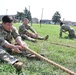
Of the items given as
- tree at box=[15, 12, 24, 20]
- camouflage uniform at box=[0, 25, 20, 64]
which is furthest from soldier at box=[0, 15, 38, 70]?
tree at box=[15, 12, 24, 20]

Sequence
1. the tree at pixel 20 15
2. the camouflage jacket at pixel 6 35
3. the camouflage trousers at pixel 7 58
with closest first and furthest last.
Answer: the camouflage trousers at pixel 7 58 → the camouflage jacket at pixel 6 35 → the tree at pixel 20 15

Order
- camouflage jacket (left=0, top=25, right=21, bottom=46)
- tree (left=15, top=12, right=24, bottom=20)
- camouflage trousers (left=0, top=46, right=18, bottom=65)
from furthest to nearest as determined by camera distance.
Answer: tree (left=15, top=12, right=24, bottom=20), camouflage jacket (left=0, top=25, right=21, bottom=46), camouflage trousers (left=0, top=46, right=18, bottom=65)

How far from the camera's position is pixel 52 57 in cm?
723

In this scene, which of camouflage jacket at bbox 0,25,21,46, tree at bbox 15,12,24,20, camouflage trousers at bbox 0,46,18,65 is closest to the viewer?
camouflage trousers at bbox 0,46,18,65

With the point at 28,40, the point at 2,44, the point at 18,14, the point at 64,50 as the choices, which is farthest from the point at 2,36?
the point at 18,14

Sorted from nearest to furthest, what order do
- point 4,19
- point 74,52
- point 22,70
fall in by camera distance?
point 22,70 < point 4,19 < point 74,52

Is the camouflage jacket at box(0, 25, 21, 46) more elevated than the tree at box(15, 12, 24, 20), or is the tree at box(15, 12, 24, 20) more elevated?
the camouflage jacket at box(0, 25, 21, 46)

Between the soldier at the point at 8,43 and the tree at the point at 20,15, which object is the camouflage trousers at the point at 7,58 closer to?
the soldier at the point at 8,43

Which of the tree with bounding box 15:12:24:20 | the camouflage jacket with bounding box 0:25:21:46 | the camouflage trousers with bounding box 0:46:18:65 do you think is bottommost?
the tree with bounding box 15:12:24:20

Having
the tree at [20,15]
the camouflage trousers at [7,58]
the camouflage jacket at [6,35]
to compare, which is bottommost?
the tree at [20,15]

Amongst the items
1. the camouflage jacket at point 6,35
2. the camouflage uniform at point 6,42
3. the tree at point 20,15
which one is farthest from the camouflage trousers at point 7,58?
the tree at point 20,15

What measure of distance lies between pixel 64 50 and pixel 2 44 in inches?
114

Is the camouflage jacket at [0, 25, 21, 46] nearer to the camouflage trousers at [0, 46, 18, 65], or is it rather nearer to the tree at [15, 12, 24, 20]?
the camouflage trousers at [0, 46, 18, 65]

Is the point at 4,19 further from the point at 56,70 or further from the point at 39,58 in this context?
the point at 56,70
